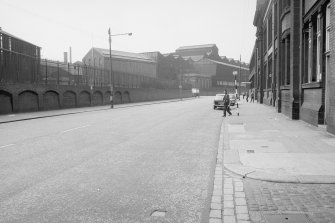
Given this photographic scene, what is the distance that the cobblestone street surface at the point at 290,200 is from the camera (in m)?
4.38

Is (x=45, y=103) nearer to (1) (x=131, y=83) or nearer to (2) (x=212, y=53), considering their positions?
(1) (x=131, y=83)

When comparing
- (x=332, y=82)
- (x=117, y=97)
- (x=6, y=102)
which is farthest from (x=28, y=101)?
(x=332, y=82)

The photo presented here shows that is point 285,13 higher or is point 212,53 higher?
point 212,53

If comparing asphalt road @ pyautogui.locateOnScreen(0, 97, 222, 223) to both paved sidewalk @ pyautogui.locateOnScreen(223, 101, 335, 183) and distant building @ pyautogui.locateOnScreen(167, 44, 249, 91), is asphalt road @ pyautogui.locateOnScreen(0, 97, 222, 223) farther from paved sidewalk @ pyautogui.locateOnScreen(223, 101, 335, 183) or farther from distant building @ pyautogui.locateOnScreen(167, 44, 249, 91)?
distant building @ pyautogui.locateOnScreen(167, 44, 249, 91)

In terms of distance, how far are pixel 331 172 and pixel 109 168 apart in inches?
172

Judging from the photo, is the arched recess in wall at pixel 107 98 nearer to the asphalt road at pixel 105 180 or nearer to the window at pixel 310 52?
the window at pixel 310 52

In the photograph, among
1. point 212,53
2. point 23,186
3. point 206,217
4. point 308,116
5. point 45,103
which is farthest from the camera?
point 212,53

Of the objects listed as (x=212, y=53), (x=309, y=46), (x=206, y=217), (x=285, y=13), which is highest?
(x=212, y=53)

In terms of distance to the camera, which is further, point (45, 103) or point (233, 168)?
point (45, 103)

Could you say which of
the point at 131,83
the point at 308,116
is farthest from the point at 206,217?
the point at 131,83

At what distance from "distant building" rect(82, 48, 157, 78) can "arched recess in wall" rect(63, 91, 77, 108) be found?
133 ft

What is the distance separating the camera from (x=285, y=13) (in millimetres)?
19938

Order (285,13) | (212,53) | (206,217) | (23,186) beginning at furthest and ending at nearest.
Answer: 1. (212,53)
2. (285,13)
3. (23,186)
4. (206,217)

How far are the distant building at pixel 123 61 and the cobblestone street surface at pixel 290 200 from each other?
7150 cm
